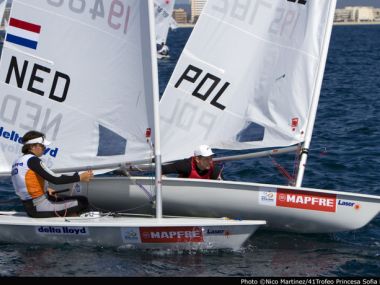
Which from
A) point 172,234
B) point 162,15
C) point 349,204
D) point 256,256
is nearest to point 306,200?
point 349,204

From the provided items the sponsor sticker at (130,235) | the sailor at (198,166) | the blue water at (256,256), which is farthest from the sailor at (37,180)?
the sailor at (198,166)

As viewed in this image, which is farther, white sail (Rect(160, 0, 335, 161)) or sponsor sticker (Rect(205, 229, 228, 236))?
white sail (Rect(160, 0, 335, 161))

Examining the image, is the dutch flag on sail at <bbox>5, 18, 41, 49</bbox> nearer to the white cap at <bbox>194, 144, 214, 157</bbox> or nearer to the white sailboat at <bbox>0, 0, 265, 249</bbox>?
the white sailboat at <bbox>0, 0, 265, 249</bbox>

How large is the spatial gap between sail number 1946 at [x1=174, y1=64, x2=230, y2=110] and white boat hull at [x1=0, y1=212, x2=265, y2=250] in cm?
173

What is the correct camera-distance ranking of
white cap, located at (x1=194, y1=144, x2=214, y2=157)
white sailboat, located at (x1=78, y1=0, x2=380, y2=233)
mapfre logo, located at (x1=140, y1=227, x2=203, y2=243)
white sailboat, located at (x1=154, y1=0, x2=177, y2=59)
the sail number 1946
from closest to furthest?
mapfre logo, located at (x1=140, y1=227, x2=203, y2=243), white cap, located at (x1=194, y1=144, x2=214, y2=157), white sailboat, located at (x1=78, y1=0, x2=380, y2=233), the sail number 1946, white sailboat, located at (x1=154, y1=0, x2=177, y2=59)

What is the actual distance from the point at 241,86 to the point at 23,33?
8.76 feet

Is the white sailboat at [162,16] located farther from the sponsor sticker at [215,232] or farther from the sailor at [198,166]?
the sponsor sticker at [215,232]

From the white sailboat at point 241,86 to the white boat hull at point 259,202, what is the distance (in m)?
0.02

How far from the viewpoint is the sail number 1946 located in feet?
33.1

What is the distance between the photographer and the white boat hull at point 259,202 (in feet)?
30.6

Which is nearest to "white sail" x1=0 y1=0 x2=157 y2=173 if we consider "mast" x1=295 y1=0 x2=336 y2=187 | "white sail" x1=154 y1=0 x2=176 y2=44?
"mast" x1=295 y1=0 x2=336 y2=187

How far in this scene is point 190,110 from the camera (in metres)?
10.2

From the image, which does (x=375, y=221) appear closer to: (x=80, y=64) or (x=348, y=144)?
(x=80, y=64)

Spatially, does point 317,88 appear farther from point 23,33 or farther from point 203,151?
point 23,33
